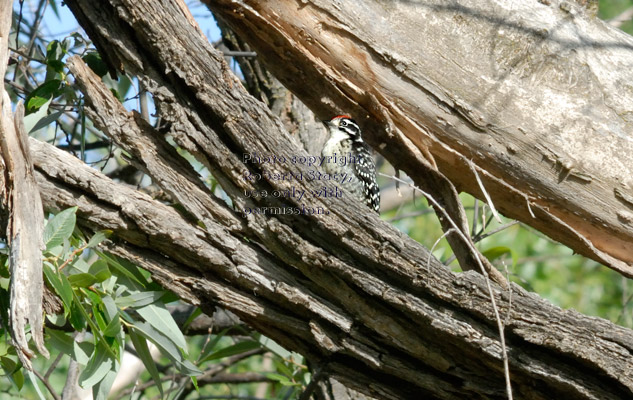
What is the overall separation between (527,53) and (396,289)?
1170 mm

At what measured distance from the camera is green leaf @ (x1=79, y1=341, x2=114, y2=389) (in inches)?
113

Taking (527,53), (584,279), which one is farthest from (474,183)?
(584,279)

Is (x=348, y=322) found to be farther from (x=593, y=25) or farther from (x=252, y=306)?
(x=593, y=25)

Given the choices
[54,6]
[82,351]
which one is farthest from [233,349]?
[54,6]

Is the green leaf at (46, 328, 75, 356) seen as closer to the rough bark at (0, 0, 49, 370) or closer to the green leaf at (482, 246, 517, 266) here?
the rough bark at (0, 0, 49, 370)

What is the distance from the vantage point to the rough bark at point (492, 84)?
3.04 meters

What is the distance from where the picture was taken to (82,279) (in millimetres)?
2805

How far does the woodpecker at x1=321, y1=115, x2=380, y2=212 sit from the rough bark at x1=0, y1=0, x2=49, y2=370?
2.31 m

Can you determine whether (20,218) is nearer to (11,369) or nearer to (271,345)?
(11,369)

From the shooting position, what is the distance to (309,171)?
2.87 metres

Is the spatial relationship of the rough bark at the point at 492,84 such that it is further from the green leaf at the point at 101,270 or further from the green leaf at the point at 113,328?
the green leaf at the point at 113,328

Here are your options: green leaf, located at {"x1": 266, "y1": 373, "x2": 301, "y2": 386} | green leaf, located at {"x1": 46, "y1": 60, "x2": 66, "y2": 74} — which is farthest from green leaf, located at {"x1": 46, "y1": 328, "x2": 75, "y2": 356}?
green leaf, located at {"x1": 266, "y1": 373, "x2": 301, "y2": 386}

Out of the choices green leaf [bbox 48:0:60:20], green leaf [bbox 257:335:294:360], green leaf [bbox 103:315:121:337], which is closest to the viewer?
green leaf [bbox 103:315:121:337]

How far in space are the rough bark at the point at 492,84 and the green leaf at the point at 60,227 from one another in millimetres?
1070
